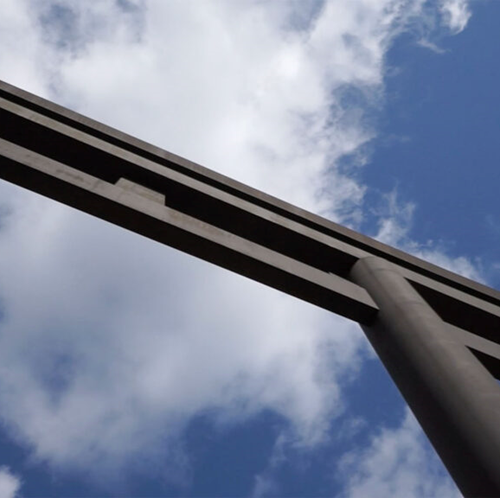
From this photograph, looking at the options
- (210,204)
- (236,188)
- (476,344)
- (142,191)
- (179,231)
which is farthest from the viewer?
(236,188)

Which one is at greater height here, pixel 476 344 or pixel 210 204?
pixel 210 204

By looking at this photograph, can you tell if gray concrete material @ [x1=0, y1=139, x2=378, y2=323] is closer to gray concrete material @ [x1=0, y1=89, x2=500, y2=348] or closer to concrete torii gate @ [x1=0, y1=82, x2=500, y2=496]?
concrete torii gate @ [x1=0, y1=82, x2=500, y2=496]

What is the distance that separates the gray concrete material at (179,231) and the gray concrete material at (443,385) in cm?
27

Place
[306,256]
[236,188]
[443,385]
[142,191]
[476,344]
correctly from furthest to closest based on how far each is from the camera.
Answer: [236,188] < [306,256] < [142,191] < [476,344] < [443,385]

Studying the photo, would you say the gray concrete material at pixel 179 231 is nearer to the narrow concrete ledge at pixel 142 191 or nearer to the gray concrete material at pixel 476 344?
the narrow concrete ledge at pixel 142 191

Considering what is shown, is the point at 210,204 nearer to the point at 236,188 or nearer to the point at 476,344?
the point at 236,188

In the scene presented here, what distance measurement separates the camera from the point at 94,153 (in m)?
4.62

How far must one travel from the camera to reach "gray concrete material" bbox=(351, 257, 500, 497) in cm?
254

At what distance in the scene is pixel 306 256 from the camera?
Result: 4.83 meters

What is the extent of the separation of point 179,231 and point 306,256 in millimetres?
1381

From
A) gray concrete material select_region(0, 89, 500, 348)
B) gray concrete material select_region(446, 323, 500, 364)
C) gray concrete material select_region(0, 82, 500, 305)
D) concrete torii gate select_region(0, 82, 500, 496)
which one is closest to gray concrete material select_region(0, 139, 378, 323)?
concrete torii gate select_region(0, 82, 500, 496)

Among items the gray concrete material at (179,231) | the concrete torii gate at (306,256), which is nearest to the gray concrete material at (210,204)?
the concrete torii gate at (306,256)

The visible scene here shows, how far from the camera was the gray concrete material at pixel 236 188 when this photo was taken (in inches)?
190

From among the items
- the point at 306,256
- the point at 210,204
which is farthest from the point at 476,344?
the point at 210,204
